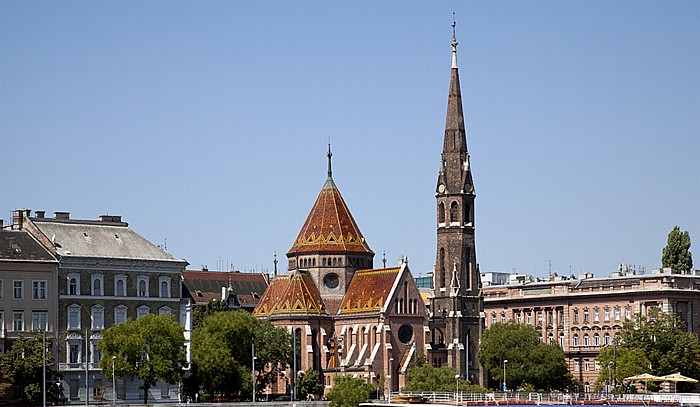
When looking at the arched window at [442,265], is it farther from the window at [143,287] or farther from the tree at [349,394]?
the window at [143,287]

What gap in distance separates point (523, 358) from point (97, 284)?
154ft

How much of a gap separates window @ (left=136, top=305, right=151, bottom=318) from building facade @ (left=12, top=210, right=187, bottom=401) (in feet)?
0.29

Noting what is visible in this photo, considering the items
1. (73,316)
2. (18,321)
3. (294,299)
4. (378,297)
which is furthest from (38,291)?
(378,297)

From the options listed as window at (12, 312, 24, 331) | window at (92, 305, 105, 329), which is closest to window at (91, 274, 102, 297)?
window at (92, 305, 105, 329)

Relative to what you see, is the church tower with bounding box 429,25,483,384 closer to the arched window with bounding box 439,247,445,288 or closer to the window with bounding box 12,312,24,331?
the arched window with bounding box 439,247,445,288

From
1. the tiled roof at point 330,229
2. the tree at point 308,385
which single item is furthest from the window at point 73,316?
the tiled roof at point 330,229

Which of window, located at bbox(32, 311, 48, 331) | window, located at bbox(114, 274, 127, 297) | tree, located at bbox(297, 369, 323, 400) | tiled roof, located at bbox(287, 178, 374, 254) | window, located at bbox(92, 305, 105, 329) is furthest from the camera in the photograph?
tiled roof, located at bbox(287, 178, 374, 254)

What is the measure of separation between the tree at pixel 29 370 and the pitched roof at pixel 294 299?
45.9 m

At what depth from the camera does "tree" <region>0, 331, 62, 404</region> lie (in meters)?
122

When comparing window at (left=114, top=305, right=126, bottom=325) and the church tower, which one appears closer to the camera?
window at (left=114, top=305, right=126, bottom=325)

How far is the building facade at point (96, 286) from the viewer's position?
5187 inches

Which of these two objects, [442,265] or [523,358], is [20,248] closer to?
[523,358]

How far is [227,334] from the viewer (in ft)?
465

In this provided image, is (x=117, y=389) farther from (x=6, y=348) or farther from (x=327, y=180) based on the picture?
(x=327, y=180)
